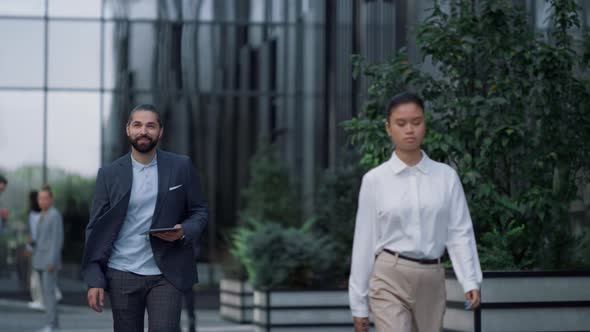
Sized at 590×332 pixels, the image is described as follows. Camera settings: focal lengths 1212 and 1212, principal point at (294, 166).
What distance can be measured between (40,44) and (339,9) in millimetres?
7976

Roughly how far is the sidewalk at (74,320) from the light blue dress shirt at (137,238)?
34.0ft

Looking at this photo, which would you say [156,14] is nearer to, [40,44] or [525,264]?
[40,44]

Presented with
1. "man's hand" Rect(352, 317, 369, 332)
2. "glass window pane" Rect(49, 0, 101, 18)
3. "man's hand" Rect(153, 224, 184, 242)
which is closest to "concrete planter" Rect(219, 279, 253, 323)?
"glass window pane" Rect(49, 0, 101, 18)

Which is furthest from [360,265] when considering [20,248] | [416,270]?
[20,248]

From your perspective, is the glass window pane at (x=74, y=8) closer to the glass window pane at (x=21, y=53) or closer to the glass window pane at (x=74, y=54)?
the glass window pane at (x=74, y=54)

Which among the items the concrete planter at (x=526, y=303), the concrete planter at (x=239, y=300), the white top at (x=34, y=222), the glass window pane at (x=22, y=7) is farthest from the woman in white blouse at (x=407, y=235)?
the glass window pane at (x=22, y=7)

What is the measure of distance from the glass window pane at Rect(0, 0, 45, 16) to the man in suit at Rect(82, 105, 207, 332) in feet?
68.9

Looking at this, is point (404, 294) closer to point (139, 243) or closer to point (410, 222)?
point (410, 222)

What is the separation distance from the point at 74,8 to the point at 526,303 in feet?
65.7

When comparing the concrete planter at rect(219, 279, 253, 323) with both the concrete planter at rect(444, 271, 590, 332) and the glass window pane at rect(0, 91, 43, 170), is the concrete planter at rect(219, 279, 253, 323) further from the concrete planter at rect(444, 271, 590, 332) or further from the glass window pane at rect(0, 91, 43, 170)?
the concrete planter at rect(444, 271, 590, 332)

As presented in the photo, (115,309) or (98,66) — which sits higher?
(98,66)

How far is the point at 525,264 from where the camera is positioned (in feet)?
30.1

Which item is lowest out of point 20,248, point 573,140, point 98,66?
point 20,248

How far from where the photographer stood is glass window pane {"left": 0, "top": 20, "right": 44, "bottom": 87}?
26141mm
